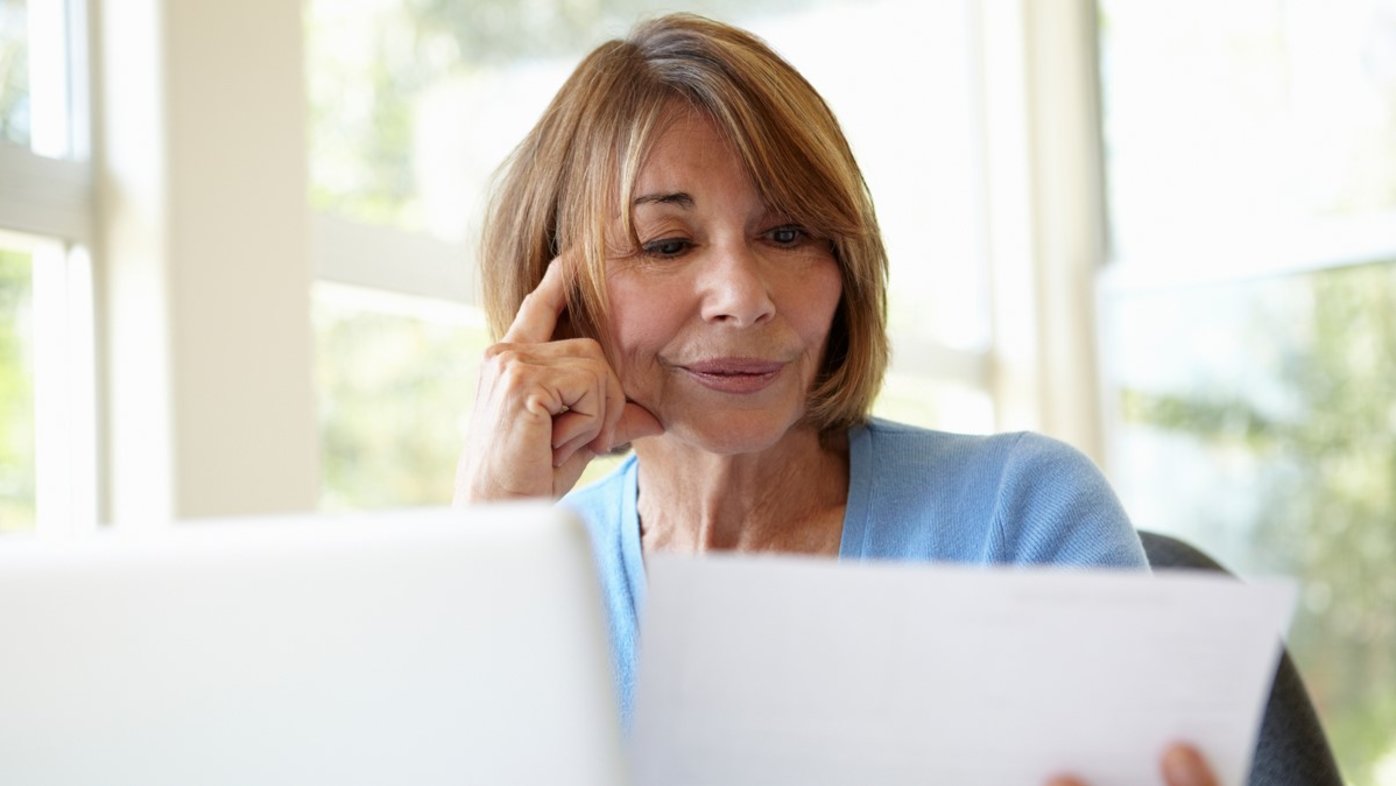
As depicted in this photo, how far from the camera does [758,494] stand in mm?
1507

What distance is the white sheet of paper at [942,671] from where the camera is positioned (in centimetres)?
62

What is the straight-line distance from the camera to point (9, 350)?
169 cm

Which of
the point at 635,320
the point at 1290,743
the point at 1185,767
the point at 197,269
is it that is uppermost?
the point at 197,269

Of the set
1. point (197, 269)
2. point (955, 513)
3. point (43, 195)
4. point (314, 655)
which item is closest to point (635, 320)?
point (955, 513)

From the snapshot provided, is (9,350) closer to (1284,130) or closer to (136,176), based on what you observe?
(136,176)

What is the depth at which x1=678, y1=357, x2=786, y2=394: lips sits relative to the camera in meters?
1.38

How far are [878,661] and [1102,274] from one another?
3.67 meters

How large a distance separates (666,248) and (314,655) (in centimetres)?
86

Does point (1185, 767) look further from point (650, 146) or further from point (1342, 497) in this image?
point (1342, 497)

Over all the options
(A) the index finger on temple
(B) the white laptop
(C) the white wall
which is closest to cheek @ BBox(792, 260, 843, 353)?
(A) the index finger on temple

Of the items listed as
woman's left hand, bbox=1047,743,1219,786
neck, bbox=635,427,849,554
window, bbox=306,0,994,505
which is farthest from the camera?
window, bbox=306,0,994,505

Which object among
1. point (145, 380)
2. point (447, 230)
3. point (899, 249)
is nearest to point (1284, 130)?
point (899, 249)

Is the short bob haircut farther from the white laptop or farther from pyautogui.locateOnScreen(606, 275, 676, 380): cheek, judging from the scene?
the white laptop

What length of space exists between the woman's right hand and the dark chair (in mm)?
621
